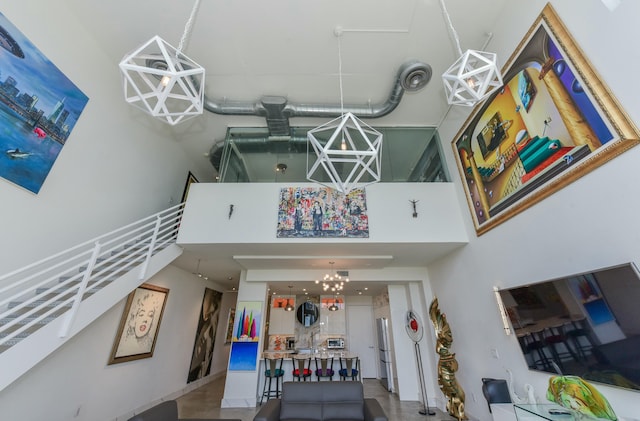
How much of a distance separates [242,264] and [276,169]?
243cm

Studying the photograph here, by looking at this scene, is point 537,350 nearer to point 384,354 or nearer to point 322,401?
point 322,401

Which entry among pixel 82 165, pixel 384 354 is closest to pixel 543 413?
pixel 384 354

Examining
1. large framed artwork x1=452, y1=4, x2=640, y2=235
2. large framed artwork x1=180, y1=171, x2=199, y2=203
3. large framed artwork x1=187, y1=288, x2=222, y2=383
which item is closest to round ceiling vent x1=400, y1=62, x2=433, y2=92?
large framed artwork x1=452, y1=4, x2=640, y2=235

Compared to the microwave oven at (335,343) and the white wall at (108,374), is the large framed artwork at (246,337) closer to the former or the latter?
the white wall at (108,374)

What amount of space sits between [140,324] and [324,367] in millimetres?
4409

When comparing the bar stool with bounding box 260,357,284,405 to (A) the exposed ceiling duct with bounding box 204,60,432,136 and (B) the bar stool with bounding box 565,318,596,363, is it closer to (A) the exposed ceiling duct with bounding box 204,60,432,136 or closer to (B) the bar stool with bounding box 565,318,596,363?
(B) the bar stool with bounding box 565,318,596,363

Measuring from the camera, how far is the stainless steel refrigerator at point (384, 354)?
7.00 meters

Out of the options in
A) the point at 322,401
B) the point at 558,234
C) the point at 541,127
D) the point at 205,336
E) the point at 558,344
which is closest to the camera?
the point at 558,344

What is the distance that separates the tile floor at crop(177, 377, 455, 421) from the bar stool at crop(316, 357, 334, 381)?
1123 mm

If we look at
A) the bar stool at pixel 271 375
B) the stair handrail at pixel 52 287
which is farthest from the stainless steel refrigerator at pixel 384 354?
the stair handrail at pixel 52 287

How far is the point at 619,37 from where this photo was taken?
87.4 inches

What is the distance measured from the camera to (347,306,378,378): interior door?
8773 millimetres

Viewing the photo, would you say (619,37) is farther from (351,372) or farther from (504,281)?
(351,372)

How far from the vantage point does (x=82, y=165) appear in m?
3.88
